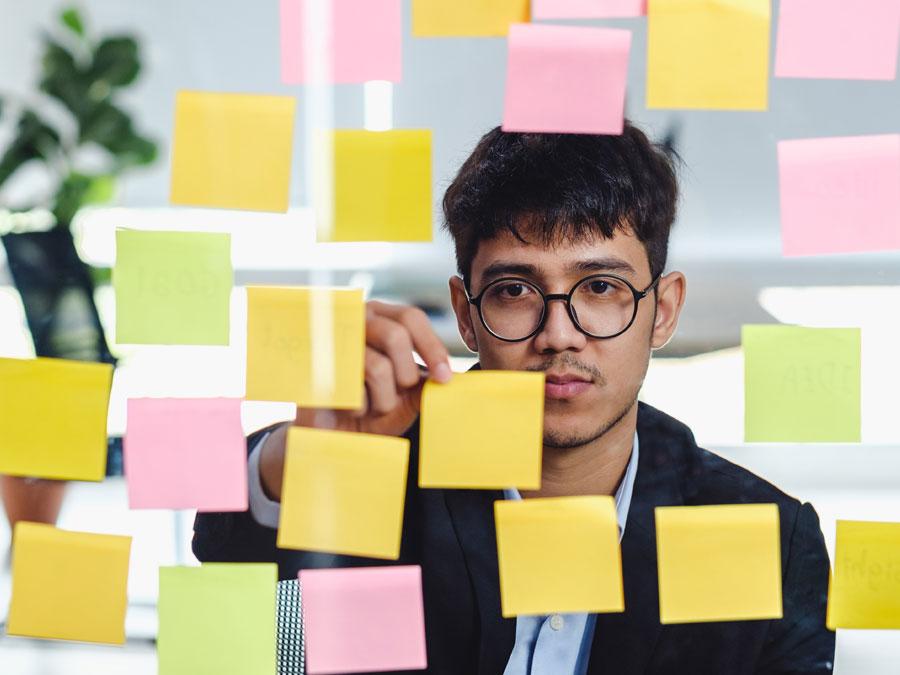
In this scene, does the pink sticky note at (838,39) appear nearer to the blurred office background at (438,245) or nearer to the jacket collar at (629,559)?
the blurred office background at (438,245)

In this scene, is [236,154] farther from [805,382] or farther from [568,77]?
[805,382]

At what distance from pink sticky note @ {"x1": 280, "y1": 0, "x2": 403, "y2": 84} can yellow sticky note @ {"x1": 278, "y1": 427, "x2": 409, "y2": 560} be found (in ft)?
1.17

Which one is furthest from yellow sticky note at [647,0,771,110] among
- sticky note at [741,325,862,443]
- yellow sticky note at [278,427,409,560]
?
yellow sticky note at [278,427,409,560]

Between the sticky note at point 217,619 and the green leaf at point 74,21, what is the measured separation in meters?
0.57

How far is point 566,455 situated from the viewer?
86 cm

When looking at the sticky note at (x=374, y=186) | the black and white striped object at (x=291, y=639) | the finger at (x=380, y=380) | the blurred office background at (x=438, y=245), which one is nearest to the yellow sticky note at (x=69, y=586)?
the blurred office background at (x=438, y=245)

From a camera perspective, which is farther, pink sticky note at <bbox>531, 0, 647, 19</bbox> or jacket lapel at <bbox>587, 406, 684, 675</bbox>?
jacket lapel at <bbox>587, 406, 684, 675</bbox>

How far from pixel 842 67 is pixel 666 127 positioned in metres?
0.17

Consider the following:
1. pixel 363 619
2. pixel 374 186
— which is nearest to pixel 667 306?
pixel 374 186

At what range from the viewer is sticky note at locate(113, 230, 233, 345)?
2.52 feet

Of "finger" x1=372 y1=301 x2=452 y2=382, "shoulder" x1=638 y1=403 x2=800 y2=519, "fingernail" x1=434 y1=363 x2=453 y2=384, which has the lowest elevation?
"shoulder" x1=638 y1=403 x2=800 y2=519

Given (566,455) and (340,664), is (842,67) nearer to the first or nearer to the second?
(566,455)

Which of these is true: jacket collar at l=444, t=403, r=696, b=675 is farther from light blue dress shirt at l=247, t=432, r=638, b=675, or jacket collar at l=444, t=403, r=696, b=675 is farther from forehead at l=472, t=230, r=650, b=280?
forehead at l=472, t=230, r=650, b=280

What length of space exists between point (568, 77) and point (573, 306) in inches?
8.7
